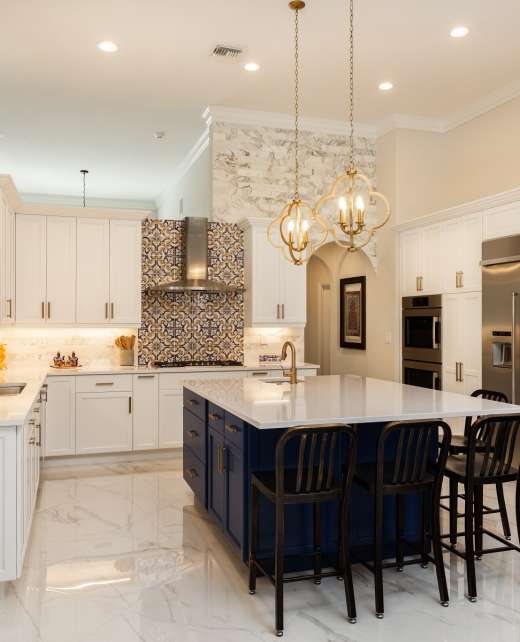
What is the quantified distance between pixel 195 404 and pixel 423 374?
2.94 meters

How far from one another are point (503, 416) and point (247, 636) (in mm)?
1587

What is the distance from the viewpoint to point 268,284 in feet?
21.2

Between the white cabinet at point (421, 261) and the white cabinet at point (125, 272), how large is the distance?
2.87m

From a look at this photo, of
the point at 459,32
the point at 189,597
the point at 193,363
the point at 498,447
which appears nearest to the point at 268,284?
the point at 193,363

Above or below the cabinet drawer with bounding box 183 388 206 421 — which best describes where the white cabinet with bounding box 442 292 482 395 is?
above

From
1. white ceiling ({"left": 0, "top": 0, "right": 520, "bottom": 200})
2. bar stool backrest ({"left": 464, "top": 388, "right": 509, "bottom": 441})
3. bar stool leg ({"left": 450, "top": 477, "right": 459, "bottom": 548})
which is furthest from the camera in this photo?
white ceiling ({"left": 0, "top": 0, "right": 520, "bottom": 200})

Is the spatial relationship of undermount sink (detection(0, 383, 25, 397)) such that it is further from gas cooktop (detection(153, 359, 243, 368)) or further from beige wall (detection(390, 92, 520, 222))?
beige wall (detection(390, 92, 520, 222))

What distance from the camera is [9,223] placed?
5527 millimetres

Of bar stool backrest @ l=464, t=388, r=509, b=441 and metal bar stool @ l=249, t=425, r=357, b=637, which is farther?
bar stool backrest @ l=464, t=388, r=509, b=441

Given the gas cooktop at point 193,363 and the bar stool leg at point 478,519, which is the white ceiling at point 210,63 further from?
the bar stool leg at point 478,519

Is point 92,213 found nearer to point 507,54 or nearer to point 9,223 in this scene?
point 9,223

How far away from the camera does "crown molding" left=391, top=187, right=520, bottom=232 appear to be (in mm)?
5004

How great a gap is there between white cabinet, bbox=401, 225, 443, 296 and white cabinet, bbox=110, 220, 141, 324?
9.40ft

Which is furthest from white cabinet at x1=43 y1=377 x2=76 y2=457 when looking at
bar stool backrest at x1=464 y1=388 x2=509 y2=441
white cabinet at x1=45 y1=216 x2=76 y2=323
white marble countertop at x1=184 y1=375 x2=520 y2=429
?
bar stool backrest at x1=464 y1=388 x2=509 y2=441
